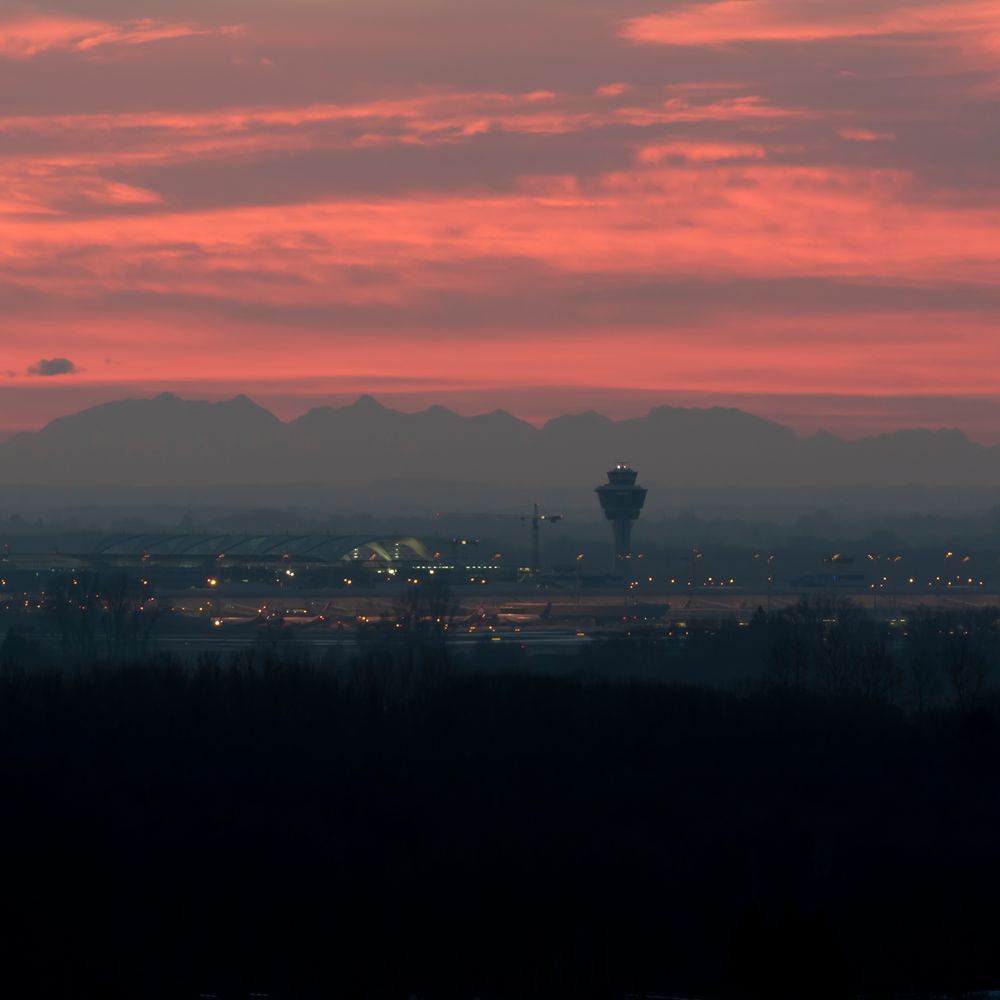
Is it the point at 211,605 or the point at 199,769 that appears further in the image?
the point at 211,605

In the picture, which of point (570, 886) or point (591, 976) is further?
point (570, 886)

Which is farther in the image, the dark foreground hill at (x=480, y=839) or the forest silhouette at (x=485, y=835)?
the forest silhouette at (x=485, y=835)

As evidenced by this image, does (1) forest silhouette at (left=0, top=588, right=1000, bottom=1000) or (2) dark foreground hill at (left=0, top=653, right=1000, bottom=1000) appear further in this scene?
(1) forest silhouette at (left=0, top=588, right=1000, bottom=1000)

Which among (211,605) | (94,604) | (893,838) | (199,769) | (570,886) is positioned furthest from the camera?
(211,605)

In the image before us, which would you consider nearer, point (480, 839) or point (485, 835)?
point (480, 839)

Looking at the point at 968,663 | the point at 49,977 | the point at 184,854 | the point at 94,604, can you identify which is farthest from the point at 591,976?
the point at 94,604

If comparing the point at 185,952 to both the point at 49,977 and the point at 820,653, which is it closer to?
the point at 49,977

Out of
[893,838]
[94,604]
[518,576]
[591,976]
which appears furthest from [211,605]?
[591,976]

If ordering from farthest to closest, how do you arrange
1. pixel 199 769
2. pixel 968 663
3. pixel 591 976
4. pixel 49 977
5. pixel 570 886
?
pixel 968 663
pixel 199 769
pixel 570 886
pixel 591 976
pixel 49 977

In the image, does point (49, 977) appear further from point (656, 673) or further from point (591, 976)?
point (656, 673)
